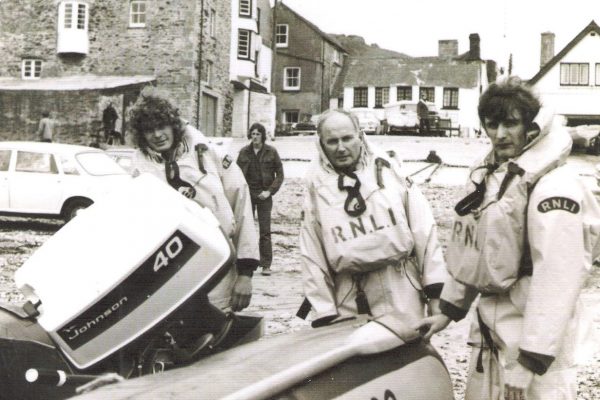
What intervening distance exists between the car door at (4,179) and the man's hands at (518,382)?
15.9 metres

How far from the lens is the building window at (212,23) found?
138 ft

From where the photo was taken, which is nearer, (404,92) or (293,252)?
(293,252)

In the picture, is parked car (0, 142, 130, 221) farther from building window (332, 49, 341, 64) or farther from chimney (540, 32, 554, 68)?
building window (332, 49, 341, 64)

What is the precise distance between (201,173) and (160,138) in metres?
0.27

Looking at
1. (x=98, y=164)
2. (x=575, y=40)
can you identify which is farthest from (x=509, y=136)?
(x=575, y=40)

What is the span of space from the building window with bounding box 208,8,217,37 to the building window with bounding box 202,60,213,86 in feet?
4.79

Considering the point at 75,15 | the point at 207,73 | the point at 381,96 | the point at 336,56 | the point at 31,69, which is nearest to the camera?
the point at 75,15

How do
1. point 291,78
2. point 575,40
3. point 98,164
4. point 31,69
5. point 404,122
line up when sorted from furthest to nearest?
1. point 291,78
2. point 575,40
3. point 404,122
4. point 31,69
5. point 98,164

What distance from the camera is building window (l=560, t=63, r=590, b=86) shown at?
1964 inches

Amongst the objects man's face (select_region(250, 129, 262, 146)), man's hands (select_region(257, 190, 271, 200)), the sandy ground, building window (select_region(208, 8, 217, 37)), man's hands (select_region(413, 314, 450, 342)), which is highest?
building window (select_region(208, 8, 217, 37))

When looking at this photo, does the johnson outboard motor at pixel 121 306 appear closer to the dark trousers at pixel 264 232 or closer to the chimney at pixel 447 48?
the dark trousers at pixel 264 232

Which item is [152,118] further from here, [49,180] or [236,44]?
[236,44]

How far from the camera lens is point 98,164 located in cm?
1795

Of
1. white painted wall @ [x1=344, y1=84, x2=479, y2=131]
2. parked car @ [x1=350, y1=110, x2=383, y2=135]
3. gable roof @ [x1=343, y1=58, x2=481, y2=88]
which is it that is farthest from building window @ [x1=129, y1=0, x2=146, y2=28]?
gable roof @ [x1=343, y1=58, x2=481, y2=88]
